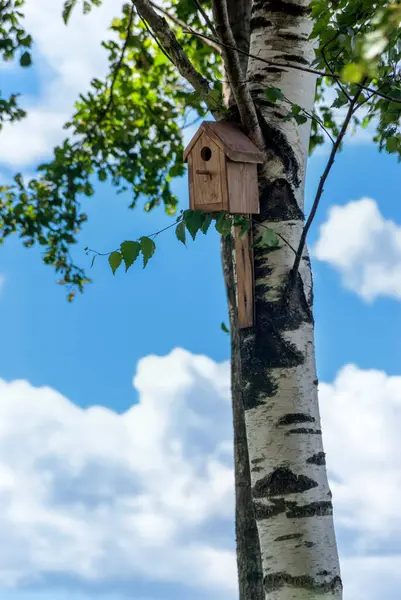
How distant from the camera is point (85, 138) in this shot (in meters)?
8.13

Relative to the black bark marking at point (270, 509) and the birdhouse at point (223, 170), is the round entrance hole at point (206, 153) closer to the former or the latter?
the birdhouse at point (223, 170)

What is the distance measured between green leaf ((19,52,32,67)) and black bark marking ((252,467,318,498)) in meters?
5.53

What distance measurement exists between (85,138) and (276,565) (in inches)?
237

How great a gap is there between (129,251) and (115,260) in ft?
0.23

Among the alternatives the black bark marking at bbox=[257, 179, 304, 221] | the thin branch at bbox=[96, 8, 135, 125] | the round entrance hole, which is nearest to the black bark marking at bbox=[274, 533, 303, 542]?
the black bark marking at bbox=[257, 179, 304, 221]

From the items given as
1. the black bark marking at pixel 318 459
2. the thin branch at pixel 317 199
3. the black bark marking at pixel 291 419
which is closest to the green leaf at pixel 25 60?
the thin branch at pixel 317 199

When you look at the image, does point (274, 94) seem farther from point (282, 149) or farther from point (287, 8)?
point (287, 8)

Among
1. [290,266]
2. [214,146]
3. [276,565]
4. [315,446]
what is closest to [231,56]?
[214,146]

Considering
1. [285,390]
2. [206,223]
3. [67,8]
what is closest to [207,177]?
[206,223]

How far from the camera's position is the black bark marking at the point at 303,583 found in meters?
3.12

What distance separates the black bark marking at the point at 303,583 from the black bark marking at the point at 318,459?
488 millimetres

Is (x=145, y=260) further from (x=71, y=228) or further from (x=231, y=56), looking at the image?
(x=71, y=228)

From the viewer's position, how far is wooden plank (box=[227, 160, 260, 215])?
3.44m

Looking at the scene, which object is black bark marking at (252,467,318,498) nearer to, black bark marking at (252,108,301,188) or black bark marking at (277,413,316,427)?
black bark marking at (277,413,316,427)
